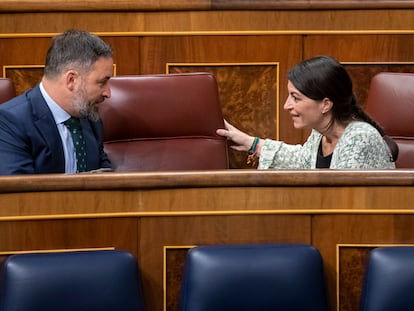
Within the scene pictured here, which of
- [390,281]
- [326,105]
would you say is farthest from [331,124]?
[390,281]

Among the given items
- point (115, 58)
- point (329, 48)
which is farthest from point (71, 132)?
point (329, 48)

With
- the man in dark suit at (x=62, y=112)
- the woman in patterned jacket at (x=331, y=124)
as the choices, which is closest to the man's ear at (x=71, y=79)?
the man in dark suit at (x=62, y=112)

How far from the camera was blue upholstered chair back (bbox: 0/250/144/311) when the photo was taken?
0.51 meters

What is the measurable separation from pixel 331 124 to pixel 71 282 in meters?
0.31

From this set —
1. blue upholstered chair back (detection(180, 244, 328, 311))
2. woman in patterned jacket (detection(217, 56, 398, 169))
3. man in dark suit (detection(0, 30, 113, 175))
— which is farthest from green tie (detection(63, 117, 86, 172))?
blue upholstered chair back (detection(180, 244, 328, 311))

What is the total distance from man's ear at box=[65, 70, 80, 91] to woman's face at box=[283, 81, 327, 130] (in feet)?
0.58

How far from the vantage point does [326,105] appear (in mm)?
745

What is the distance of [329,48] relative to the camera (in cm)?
87

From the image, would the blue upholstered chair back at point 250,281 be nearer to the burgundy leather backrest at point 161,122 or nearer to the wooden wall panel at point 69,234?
the wooden wall panel at point 69,234

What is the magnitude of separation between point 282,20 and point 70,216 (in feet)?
1.31

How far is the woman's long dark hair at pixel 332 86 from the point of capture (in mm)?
732

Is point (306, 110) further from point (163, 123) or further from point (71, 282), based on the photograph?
point (71, 282)

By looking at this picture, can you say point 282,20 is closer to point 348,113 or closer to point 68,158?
point 348,113

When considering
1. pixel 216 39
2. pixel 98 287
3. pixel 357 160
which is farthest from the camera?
pixel 216 39
